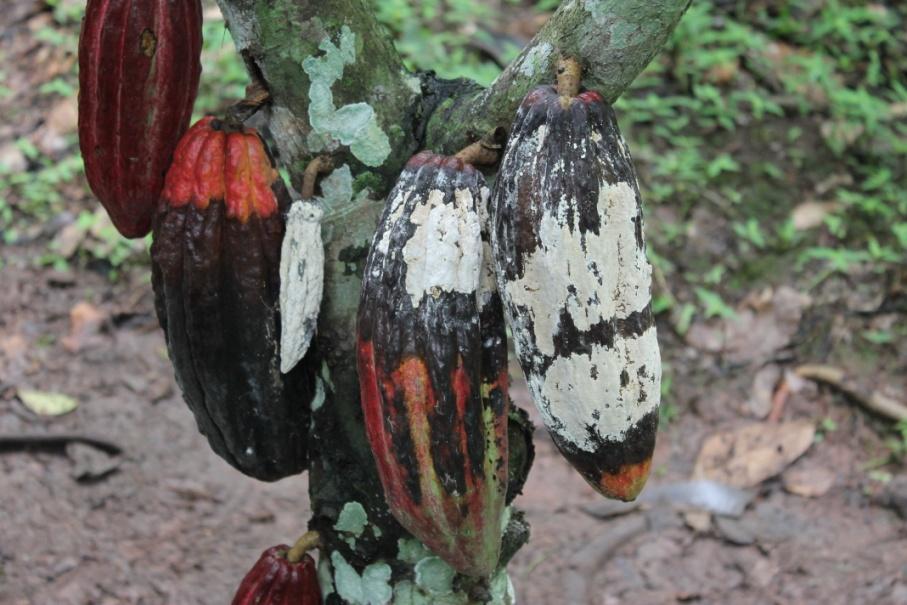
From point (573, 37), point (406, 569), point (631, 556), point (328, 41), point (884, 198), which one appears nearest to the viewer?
point (573, 37)

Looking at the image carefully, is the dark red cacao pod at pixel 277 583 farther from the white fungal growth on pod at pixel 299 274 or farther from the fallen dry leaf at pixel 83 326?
the fallen dry leaf at pixel 83 326

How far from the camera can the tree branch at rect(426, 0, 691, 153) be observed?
1173mm

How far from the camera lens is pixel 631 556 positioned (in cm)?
261

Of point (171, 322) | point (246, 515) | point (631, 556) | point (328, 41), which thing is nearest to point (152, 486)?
point (246, 515)

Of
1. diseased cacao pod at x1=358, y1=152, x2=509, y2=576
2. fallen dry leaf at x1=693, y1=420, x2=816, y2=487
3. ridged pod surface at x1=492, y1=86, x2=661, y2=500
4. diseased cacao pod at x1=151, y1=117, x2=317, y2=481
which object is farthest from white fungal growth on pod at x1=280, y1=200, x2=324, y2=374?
fallen dry leaf at x1=693, y1=420, x2=816, y2=487

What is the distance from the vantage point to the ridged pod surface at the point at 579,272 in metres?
1.09

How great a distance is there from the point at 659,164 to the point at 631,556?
Result: 5.16ft

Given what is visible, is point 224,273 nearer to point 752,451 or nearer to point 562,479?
point 562,479

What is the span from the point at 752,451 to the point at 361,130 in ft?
6.47

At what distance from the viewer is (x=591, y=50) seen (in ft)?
3.92

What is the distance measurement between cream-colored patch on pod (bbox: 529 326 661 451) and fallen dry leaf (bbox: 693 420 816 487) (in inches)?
72.3

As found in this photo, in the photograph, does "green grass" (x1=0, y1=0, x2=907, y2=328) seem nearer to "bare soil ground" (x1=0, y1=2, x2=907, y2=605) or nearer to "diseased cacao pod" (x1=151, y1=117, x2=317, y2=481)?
"bare soil ground" (x1=0, y1=2, x2=907, y2=605)

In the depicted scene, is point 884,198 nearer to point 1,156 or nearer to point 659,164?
point 659,164

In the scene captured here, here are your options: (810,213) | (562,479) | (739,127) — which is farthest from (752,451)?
(739,127)
